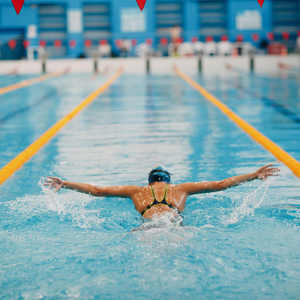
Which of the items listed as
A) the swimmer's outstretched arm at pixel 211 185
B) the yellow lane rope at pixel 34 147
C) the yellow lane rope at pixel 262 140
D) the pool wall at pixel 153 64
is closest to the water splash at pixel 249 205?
the swimmer's outstretched arm at pixel 211 185

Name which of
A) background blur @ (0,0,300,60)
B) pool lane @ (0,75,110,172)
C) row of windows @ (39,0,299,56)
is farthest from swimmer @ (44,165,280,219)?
row of windows @ (39,0,299,56)

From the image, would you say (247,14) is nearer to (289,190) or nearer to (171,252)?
(289,190)

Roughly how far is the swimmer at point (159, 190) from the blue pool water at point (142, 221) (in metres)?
0.16

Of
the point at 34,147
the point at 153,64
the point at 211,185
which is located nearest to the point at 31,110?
the point at 34,147

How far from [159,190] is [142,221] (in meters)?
0.28

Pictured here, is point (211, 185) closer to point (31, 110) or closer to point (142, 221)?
point (142, 221)

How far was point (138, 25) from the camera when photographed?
99.3 feet

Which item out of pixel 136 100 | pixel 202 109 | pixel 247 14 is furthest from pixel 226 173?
pixel 247 14

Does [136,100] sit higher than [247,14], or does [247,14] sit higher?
Result: [247,14]

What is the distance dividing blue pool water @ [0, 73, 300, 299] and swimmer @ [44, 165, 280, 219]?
0.52 feet

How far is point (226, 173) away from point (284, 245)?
204 cm

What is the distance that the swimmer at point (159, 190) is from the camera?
377cm

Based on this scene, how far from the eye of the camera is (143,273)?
9.38 feet

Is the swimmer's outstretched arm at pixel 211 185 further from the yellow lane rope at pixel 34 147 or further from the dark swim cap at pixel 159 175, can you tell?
the yellow lane rope at pixel 34 147
